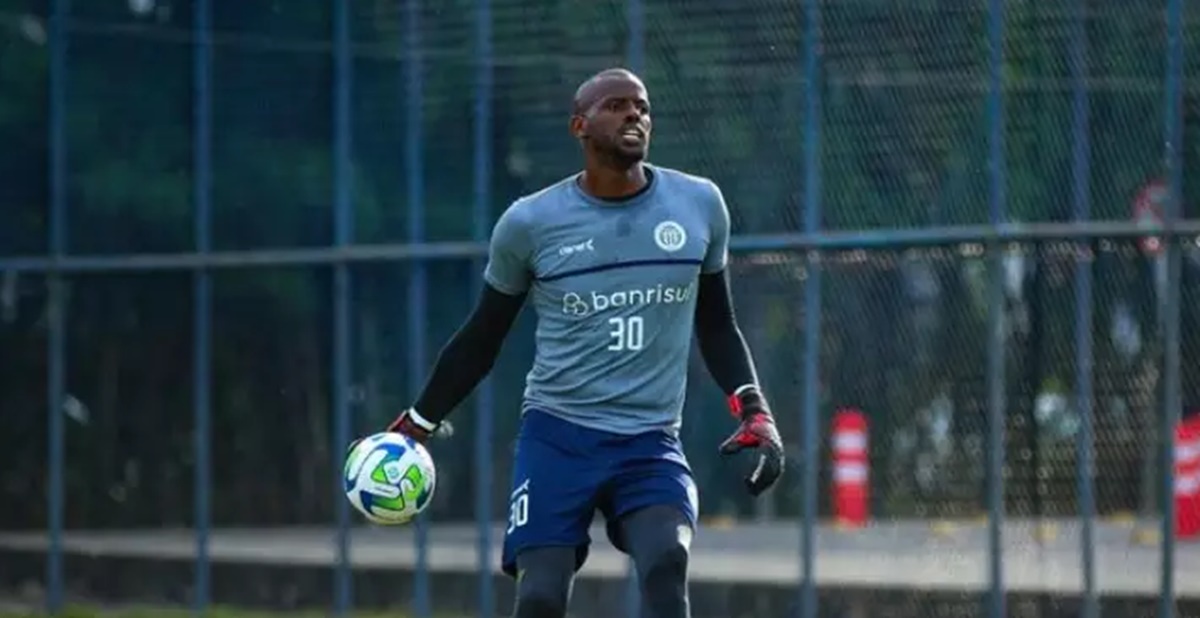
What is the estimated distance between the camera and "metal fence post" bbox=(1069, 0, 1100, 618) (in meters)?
11.3

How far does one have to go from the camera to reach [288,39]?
14.0 m

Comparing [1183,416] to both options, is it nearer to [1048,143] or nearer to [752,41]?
[1048,143]

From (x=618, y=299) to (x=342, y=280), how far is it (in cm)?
630

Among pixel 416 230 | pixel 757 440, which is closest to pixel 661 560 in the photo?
pixel 757 440

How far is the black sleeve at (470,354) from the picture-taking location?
7828mm

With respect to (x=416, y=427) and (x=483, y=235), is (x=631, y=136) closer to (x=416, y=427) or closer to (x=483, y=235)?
(x=416, y=427)

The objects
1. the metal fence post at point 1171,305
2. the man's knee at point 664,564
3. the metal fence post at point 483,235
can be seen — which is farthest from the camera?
the metal fence post at point 483,235

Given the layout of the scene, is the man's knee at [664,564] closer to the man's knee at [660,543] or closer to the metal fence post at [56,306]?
the man's knee at [660,543]

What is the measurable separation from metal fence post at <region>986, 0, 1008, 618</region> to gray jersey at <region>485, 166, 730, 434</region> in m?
4.07

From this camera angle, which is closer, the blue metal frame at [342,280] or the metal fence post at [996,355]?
the metal fence post at [996,355]

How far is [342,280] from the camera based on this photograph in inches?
540

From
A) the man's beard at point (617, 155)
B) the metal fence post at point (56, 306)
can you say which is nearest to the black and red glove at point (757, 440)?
the man's beard at point (617, 155)

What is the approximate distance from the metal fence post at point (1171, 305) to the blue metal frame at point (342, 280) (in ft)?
14.4

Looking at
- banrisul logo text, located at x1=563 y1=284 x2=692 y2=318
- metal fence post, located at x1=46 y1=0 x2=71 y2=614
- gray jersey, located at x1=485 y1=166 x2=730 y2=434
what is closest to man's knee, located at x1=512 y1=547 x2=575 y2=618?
gray jersey, located at x1=485 y1=166 x2=730 y2=434
